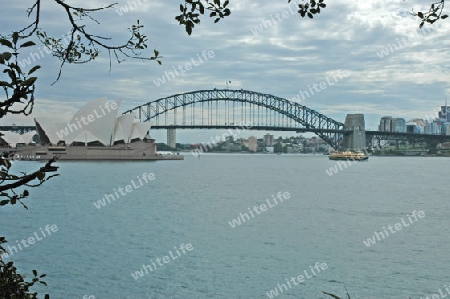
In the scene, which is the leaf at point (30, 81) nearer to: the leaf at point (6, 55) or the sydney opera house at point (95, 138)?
the leaf at point (6, 55)

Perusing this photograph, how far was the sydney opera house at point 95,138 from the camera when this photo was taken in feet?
214

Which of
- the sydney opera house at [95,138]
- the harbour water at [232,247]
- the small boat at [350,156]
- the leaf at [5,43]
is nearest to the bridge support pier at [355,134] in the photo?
the small boat at [350,156]

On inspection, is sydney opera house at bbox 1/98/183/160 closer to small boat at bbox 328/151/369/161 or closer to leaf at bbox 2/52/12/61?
small boat at bbox 328/151/369/161

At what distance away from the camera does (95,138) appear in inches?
2667

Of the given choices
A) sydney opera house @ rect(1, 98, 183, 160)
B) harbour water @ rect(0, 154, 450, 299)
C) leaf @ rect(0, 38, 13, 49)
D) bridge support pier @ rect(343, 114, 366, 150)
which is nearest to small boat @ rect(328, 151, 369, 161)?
bridge support pier @ rect(343, 114, 366, 150)

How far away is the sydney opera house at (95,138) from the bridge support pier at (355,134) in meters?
31.4

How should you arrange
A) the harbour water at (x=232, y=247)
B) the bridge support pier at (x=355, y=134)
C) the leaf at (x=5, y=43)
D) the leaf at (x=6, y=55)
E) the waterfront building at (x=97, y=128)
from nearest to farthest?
the leaf at (x=6, y=55)
the leaf at (x=5, y=43)
the harbour water at (x=232, y=247)
the waterfront building at (x=97, y=128)
the bridge support pier at (x=355, y=134)

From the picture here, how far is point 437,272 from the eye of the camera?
10.8m

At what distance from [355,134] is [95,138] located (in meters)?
39.9

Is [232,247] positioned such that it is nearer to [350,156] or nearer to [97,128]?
[97,128]

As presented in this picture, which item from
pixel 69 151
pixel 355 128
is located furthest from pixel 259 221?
pixel 355 128

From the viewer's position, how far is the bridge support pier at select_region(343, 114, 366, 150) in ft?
271

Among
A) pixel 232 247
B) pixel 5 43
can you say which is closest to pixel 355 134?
pixel 232 247

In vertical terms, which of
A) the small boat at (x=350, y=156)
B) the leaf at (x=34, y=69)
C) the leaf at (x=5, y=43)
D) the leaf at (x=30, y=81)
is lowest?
the small boat at (x=350, y=156)
